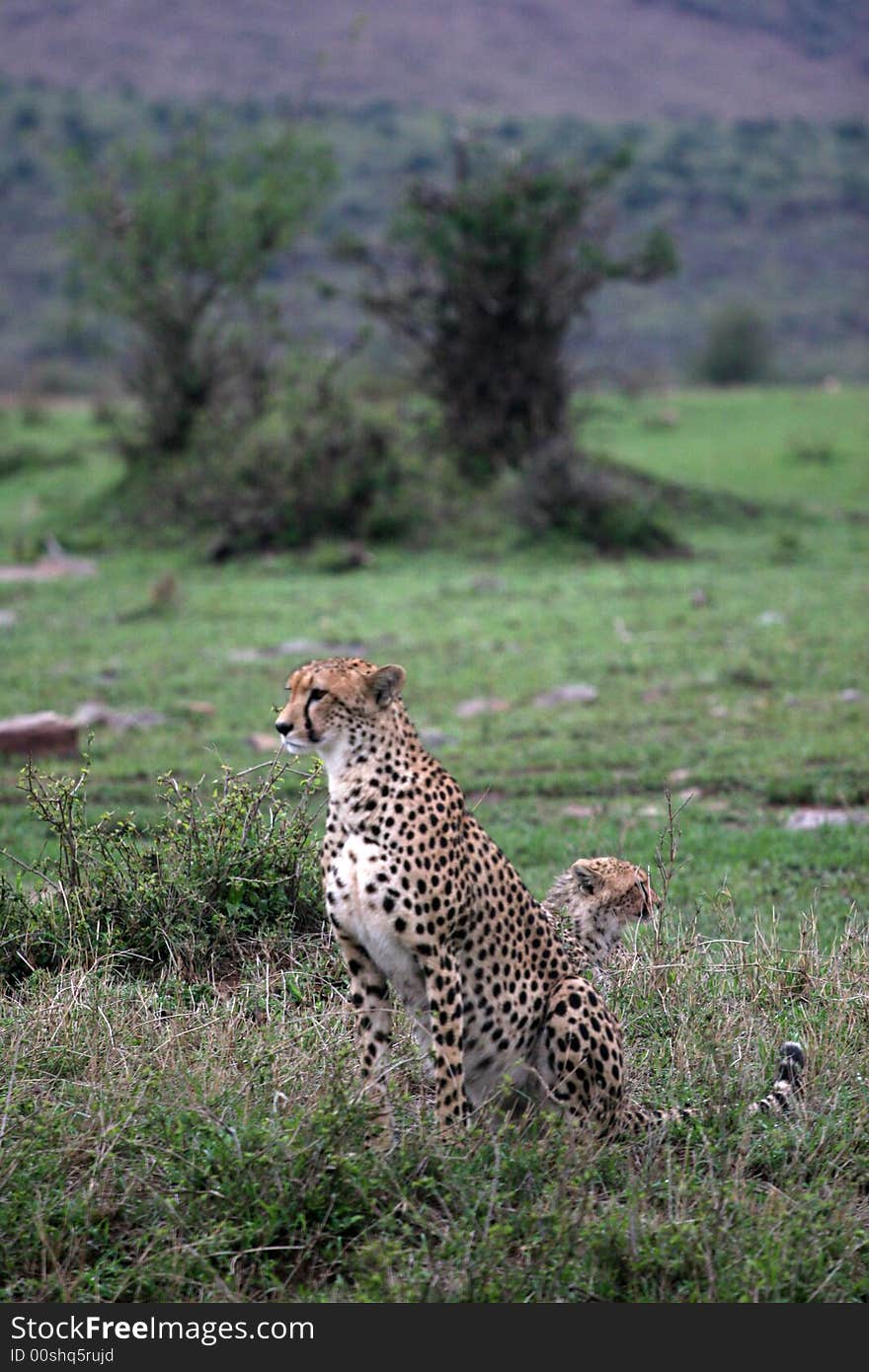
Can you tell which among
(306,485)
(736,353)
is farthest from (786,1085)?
(736,353)

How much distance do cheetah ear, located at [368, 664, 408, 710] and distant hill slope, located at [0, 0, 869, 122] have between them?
67.8 metres

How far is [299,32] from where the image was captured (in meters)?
82.8

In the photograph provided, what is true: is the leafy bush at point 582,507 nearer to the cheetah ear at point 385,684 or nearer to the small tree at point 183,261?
the small tree at point 183,261

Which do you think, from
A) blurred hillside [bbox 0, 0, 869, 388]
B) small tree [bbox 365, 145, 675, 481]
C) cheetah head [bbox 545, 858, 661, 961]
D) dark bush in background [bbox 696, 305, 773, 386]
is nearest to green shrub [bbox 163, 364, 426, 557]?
small tree [bbox 365, 145, 675, 481]

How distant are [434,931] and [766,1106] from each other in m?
1.20

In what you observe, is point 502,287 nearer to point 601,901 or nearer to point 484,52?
point 601,901

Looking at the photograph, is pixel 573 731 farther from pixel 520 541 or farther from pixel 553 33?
pixel 553 33

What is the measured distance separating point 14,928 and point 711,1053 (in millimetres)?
2480

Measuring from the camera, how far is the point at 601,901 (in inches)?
215

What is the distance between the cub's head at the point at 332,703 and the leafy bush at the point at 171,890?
1.45 m

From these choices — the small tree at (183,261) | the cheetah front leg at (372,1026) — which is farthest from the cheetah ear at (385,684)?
the small tree at (183,261)

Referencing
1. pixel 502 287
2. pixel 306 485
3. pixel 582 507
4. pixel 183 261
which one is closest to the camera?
pixel 306 485

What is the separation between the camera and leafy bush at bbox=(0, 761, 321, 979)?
551 cm

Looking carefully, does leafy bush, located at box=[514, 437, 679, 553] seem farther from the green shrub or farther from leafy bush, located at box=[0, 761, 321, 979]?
leafy bush, located at box=[0, 761, 321, 979]
